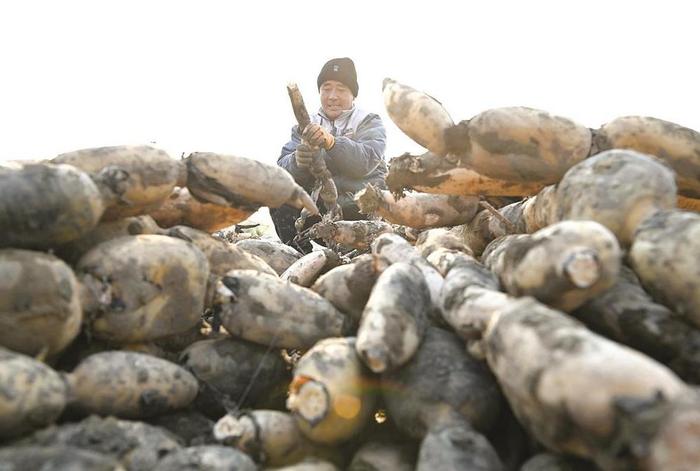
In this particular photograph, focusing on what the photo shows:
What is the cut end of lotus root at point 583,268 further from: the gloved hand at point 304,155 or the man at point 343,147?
the man at point 343,147

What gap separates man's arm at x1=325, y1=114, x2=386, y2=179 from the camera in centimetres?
510

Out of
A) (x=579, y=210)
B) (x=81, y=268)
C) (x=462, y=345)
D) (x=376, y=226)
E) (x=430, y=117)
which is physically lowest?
(x=376, y=226)

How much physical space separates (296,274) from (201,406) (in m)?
0.99

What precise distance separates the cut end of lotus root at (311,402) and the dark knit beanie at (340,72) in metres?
4.39

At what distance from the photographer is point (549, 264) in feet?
4.45

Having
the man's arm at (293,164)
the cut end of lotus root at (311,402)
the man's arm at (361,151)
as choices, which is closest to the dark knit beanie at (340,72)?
the man's arm at (361,151)

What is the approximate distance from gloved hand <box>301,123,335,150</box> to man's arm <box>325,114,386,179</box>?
960 millimetres

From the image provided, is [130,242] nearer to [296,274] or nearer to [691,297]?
[296,274]

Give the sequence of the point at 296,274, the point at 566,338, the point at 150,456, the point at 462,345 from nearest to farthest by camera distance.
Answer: the point at 566,338 < the point at 150,456 < the point at 462,345 < the point at 296,274

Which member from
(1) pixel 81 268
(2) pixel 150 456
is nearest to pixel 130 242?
(1) pixel 81 268

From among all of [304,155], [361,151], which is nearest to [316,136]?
[304,155]

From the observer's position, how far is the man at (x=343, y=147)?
202 inches

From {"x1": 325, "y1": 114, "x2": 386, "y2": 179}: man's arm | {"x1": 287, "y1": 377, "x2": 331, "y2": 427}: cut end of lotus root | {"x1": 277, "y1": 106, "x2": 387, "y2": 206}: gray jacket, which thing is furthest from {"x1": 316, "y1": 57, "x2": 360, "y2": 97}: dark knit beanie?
{"x1": 287, "y1": 377, "x2": 331, "y2": 427}: cut end of lotus root

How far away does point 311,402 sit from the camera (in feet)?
4.69
